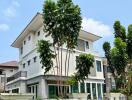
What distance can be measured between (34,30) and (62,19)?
14035 mm

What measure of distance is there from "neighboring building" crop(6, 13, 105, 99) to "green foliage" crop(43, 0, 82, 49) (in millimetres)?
8485

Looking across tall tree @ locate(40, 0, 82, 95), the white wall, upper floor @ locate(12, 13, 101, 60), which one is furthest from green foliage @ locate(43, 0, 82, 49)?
the white wall

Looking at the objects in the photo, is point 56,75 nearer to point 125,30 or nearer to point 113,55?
point 113,55

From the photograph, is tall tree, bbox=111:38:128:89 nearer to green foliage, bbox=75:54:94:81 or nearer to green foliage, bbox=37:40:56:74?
green foliage, bbox=75:54:94:81

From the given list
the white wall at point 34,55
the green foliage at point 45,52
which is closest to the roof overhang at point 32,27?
the white wall at point 34,55

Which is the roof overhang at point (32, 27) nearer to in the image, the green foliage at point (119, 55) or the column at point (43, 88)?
the column at point (43, 88)

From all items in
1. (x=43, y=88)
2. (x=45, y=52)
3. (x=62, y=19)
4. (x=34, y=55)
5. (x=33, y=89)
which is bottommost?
(x=33, y=89)

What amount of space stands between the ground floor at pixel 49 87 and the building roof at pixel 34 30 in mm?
5959

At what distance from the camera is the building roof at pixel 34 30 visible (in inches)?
1153

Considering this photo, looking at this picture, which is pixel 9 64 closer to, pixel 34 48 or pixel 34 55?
pixel 34 48

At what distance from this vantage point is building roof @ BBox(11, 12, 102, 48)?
2928 cm

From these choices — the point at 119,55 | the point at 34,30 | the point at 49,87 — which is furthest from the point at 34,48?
the point at 119,55

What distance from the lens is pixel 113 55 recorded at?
26344mm

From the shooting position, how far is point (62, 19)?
1939 centimetres
